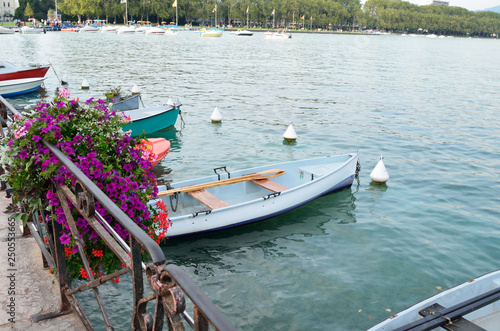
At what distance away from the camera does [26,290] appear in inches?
167

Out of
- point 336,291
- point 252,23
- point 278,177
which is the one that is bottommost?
point 336,291

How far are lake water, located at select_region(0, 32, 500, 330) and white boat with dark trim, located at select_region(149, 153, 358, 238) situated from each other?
39 cm

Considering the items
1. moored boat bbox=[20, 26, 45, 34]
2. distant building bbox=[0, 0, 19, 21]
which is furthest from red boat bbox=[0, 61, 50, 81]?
distant building bbox=[0, 0, 19, 21]

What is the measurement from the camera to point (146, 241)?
2.13 meters

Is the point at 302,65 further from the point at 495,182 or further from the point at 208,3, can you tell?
the point at 208,3

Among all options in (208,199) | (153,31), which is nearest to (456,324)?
(208,199)

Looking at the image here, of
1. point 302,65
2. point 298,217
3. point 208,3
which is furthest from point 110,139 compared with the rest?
point 208,3

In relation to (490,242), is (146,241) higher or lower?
higher

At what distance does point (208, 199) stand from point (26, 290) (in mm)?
6214

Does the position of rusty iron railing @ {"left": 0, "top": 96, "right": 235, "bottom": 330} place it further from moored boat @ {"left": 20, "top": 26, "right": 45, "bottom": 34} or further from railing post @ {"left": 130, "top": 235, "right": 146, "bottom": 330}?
moored boat @ {"left": 20, "top": 26, "right": 45, "bottom": 34}

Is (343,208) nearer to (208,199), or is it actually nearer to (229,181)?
(229,181)

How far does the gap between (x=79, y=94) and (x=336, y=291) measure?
23.7 metres

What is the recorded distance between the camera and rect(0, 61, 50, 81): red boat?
25.2 metres

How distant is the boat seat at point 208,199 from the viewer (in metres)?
10.1
